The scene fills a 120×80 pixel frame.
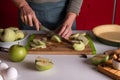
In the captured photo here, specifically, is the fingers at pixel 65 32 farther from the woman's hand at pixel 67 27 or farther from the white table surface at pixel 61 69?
the white table surface at pixel 61 69

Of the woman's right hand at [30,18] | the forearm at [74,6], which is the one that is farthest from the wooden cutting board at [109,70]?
the forearm at [74,6]

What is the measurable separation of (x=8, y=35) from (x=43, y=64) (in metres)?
0.27

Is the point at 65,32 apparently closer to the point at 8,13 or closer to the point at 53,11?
the point at 53,11

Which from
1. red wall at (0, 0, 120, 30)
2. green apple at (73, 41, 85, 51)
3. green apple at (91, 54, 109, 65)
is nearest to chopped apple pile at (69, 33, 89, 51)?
green apple at (73, 41, 85, 51)

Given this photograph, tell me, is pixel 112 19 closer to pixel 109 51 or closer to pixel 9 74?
pixel 109 51

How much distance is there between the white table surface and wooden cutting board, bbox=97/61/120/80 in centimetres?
2

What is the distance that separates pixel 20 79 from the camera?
3.32ft

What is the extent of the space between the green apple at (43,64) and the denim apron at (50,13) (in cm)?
56

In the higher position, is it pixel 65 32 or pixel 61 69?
pixel 65 32

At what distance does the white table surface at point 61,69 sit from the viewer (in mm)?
1033

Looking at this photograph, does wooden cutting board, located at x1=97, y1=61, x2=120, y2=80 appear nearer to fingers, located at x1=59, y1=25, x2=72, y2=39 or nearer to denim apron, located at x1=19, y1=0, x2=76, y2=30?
fingers, located at x1=59, y1=25, x2=72, y2=39

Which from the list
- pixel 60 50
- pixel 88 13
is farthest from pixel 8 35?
pixel 88 13

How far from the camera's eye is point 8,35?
4.12ft

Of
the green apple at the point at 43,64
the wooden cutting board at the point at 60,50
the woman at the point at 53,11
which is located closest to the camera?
the green apple at the point at 43,64
